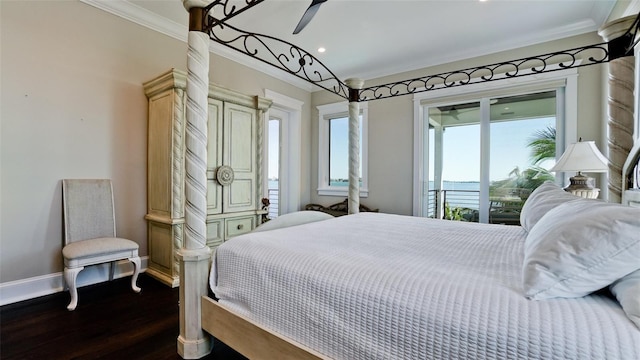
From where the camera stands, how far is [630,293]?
0.74 metres

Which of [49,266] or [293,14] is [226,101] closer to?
[293,14]

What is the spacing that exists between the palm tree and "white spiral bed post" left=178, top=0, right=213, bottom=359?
12.1ft

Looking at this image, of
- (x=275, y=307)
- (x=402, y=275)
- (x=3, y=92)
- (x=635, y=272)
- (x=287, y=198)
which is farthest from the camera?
(x=287, y=198)

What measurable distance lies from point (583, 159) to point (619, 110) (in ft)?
2.52

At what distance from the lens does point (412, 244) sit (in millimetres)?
1538

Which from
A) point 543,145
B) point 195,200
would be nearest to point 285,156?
point 195,200

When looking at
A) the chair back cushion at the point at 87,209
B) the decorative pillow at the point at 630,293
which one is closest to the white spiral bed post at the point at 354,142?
the decorative pillow at the point at 630,293

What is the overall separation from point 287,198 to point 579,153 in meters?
3.71

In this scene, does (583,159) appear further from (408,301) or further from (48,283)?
(48,283)

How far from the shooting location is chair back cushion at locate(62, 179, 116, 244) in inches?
101

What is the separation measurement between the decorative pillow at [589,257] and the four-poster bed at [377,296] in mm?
10

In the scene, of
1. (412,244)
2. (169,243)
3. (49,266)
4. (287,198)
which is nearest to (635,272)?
(412,244)

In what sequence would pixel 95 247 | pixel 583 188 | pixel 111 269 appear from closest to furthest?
pixel 95 247, pixel 583 188, pixel 111 269

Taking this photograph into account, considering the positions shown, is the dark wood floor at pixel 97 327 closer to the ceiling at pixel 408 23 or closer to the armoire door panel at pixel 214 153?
the armoire door panel at pixel 214 153
